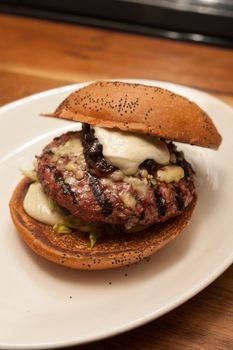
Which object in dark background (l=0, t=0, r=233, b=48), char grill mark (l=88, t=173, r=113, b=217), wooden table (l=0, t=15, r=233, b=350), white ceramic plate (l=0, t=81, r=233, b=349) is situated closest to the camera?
white ceramic plate (l=0, t=81, r=233, b=349)

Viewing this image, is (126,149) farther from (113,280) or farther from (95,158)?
(113,280)

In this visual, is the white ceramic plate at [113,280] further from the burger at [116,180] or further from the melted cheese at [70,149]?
the melted cheese at [70,149]

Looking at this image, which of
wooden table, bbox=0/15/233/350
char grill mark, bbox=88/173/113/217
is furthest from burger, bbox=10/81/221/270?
wooden table, bbox=0/15/233/350

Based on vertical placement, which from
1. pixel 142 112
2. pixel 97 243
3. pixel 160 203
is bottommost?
pixel 97 243

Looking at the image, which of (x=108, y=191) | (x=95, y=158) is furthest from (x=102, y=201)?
(x=95, y=158)

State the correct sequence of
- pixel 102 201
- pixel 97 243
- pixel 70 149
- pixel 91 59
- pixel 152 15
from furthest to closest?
pixel 152 15
pixel 91 59
pixel 70 149
pixel 97 243
pixel 102 201

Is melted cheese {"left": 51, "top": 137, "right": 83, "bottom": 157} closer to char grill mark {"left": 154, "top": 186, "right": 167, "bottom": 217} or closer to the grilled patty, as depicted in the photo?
the grilled patty
